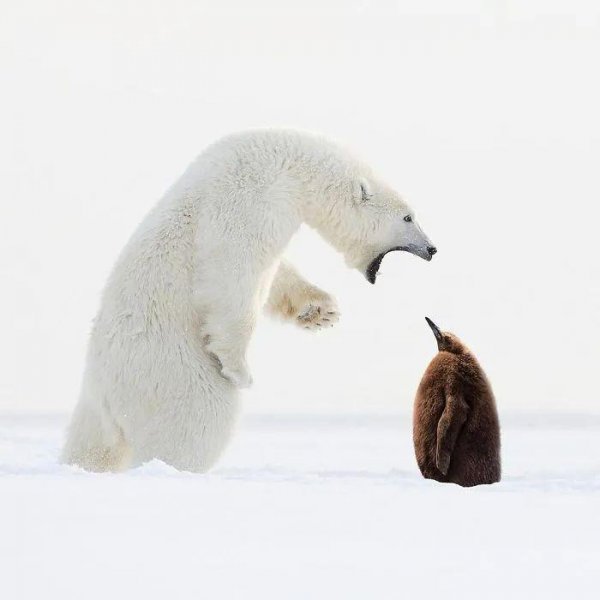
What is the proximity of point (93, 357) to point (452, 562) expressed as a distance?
12.7 feet

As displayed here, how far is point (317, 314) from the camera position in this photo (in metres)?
7.11

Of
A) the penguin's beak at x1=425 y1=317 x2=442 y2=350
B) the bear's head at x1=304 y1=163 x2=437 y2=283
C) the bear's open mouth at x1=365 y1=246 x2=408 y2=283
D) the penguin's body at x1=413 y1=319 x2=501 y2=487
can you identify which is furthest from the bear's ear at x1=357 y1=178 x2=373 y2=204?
the penguin's body at x1=413 y1=319 x2=501 y2=487

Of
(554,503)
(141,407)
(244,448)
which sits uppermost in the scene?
(554,503)

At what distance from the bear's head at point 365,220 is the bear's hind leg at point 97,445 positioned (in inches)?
69.0

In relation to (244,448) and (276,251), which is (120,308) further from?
(244,448)

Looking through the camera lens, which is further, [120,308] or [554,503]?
[120,308]

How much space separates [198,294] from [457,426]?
64.1 inches

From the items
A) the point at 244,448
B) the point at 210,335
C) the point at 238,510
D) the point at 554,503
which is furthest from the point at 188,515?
the point at 244,448

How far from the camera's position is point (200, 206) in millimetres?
6262

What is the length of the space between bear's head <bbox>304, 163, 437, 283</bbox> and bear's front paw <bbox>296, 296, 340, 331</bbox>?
16.7 inches

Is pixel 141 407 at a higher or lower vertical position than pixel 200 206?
lower

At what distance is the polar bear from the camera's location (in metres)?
6.14

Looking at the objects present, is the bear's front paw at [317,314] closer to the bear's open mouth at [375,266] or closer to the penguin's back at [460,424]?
the bear's open mouth at [375,266]

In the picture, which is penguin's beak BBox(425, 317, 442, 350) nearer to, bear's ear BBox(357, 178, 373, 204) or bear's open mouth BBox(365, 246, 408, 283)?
bear's open mouth BBox(365, 246, 408, 283)
